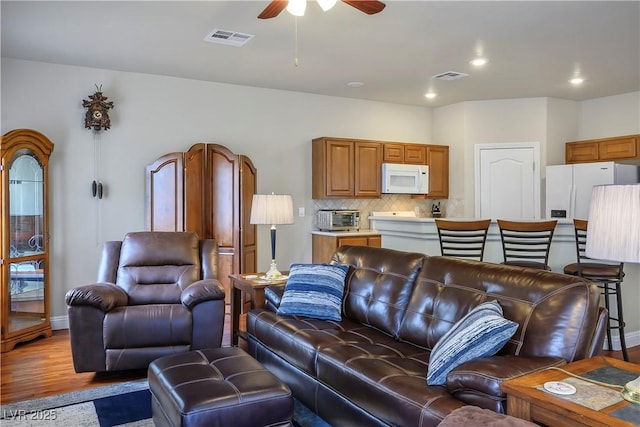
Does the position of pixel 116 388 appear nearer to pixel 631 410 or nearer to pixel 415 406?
pixel 415 406

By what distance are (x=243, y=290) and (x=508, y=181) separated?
14.3 ft

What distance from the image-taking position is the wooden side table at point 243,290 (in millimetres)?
3654

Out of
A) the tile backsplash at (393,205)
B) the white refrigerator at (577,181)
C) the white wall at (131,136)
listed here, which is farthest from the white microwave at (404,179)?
the white refrigerator at (577,181)

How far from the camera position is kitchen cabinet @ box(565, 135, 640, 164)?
5.90 metres

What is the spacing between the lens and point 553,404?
1.53 m

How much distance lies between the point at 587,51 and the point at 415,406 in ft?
13.3

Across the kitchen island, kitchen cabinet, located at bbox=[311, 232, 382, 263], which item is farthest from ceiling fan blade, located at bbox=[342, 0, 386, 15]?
kitchen cabinet, located at bbox=[311, 232, 382, 263]

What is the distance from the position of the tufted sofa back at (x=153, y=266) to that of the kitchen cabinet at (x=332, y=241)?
2.16 meters

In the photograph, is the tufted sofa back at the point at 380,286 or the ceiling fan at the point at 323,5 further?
the tufted sofa back at the point at 380,286

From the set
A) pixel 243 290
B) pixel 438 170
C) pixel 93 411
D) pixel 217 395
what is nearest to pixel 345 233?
pixel 438 170

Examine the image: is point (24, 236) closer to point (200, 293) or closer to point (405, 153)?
point (200, 293)

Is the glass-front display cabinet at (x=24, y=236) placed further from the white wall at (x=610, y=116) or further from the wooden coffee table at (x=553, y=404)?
the white wall at (x=610, y=116)

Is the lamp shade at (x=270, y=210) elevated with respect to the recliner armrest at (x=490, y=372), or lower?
elevated

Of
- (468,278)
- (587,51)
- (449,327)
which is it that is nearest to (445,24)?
(587,51)
